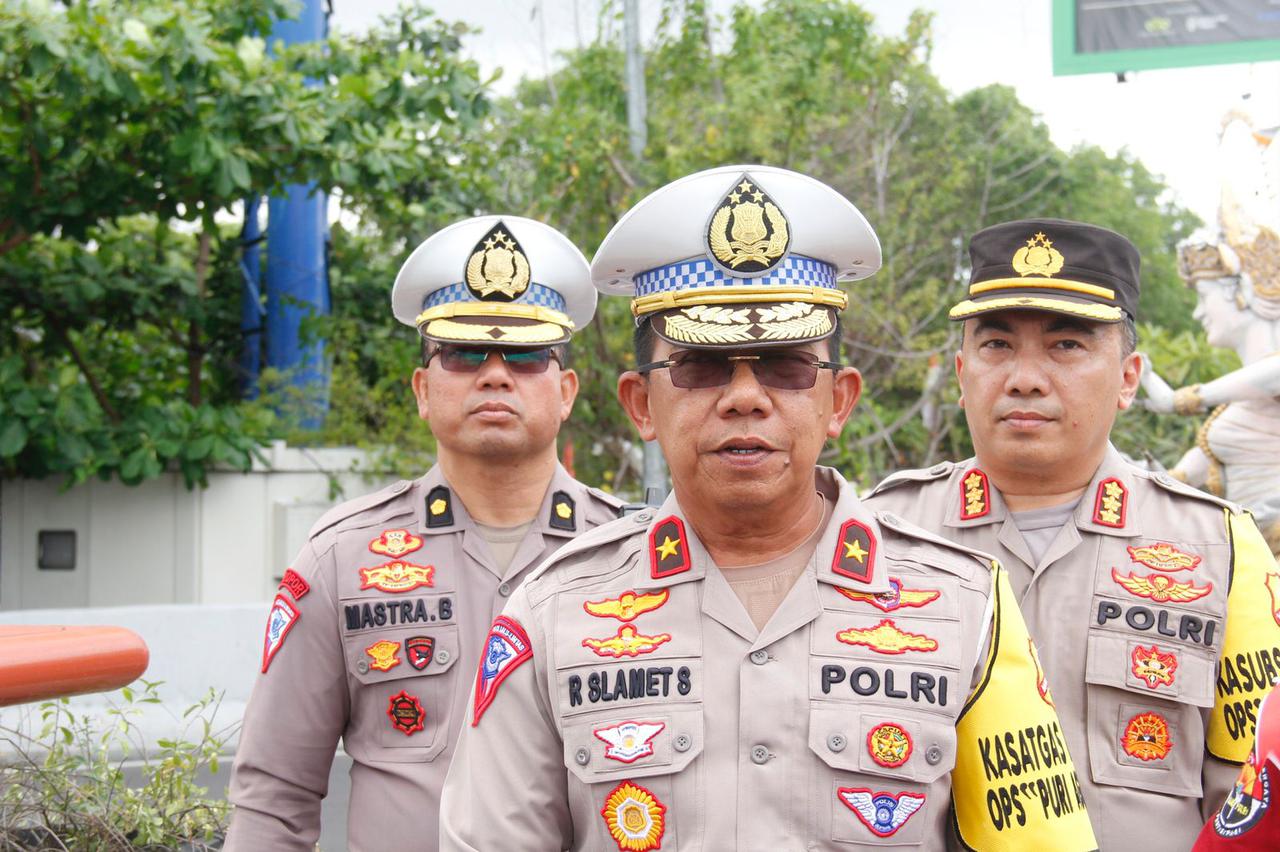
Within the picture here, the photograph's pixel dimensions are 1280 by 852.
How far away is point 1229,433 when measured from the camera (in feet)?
25.5

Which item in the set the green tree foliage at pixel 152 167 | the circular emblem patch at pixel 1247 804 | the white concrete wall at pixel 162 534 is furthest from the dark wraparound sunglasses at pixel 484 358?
the white concrete wall at pixel 162 534

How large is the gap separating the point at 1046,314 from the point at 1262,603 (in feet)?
2.28

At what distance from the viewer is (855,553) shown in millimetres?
2180

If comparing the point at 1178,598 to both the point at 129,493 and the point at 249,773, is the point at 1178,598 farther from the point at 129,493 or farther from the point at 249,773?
the point at 129,493

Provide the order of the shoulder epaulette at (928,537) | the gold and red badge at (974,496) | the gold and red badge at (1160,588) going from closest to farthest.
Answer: the shoulder epaulette at (928,537) < the gold and red badge at (1160,588) < the gold and red badge at (974,496)

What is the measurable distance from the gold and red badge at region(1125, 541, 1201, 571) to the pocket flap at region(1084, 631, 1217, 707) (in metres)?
0.17

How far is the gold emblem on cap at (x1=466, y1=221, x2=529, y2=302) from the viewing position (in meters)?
3.52

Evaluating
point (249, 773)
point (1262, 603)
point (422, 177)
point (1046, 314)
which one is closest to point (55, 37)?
point (422, 177)

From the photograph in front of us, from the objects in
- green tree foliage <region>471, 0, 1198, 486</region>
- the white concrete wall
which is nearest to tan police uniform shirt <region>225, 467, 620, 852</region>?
green tree foliage <region>471, 0, 1198, 486</region>

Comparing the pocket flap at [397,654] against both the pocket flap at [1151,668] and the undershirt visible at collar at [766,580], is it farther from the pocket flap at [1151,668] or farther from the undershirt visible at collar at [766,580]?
the pocket flap at [1151,668]

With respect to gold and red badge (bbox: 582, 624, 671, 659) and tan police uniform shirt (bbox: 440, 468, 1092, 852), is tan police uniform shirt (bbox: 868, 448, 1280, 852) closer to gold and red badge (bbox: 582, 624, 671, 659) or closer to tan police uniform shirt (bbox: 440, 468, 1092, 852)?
tan police uniform shirt (bbox: 440, 468, 1092, 852)

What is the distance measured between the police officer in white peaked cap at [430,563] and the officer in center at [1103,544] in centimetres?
100

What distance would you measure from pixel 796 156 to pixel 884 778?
11.0 meters

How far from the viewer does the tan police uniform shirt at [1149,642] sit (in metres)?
2.60
